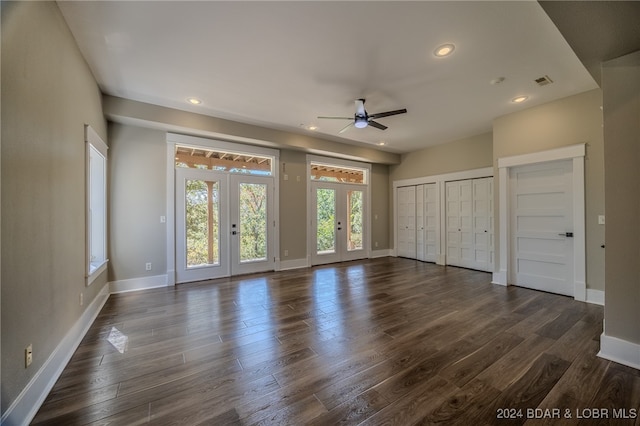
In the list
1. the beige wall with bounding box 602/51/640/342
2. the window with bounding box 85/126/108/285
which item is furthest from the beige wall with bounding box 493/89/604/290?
the window with bounding box 85/126/108/285

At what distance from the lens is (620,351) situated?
86.0 inches

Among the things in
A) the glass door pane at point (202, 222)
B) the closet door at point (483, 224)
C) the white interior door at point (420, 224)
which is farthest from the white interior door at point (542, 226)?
the glass door pane at point (202, 222)

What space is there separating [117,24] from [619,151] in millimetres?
4659

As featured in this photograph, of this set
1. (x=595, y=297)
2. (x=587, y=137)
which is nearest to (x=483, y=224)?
(x=595, y=297)

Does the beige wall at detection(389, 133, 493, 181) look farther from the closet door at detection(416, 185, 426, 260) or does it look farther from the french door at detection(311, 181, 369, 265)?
the french door at detection(311, 181, 369, 265)

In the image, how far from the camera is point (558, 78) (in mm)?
3268

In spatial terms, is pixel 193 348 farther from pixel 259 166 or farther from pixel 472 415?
pixel 259 166

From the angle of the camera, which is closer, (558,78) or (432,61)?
(432,61)

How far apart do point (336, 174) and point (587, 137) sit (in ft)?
15.4

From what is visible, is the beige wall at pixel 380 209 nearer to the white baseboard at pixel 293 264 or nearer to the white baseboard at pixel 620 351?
the white baseboard at pixel 293 264

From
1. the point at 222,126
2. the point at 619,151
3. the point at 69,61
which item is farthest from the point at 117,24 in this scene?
the point at 619,151

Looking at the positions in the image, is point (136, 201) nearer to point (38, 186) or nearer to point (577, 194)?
point (38, 186)

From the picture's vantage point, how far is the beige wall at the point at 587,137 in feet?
11.7

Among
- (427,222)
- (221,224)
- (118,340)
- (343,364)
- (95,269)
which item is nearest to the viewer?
(343,364)
